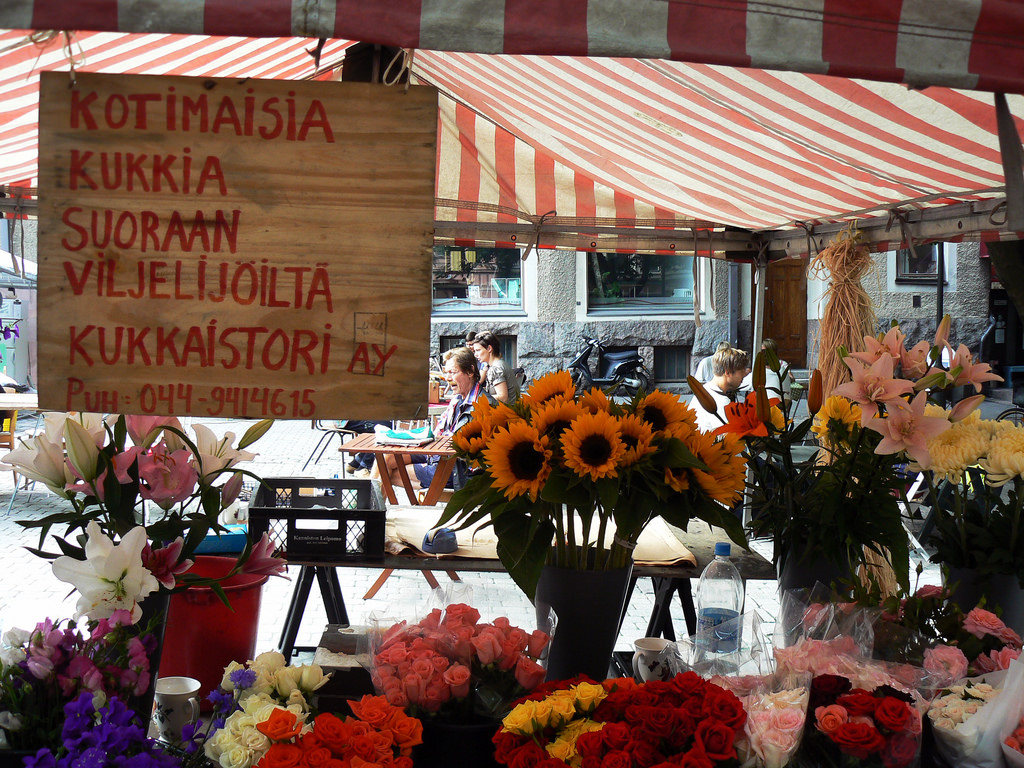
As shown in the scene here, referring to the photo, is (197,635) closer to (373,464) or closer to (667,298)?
(373,464)

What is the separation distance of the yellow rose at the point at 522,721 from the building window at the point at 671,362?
→ 44.2 feet

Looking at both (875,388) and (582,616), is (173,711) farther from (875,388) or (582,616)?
(875,388)

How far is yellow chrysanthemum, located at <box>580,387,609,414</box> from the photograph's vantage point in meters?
1.80

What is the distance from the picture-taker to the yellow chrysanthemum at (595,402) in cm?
180

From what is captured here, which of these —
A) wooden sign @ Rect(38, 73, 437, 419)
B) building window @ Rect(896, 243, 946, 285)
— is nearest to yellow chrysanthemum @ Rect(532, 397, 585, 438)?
wooden sign @ Rect(38, 73, 437, 419)

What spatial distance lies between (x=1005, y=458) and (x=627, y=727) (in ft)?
4.16

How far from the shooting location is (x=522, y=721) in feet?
4.14

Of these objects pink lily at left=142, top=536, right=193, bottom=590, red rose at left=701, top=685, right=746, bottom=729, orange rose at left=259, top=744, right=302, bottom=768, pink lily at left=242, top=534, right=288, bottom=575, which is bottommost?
orange rose at left=259, top=744, right=302, bottom=768

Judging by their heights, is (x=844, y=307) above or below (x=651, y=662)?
above

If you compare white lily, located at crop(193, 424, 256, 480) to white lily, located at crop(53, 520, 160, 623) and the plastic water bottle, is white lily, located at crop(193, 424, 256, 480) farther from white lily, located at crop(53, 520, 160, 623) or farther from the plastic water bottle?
the plastic water bottle

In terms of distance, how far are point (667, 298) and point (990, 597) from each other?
13089 mm

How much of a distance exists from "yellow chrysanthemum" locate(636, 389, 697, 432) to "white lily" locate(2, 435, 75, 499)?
1082 mm

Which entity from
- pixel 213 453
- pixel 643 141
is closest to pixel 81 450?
A: pixel 213 453

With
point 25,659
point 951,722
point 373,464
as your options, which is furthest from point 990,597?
point 373,464
